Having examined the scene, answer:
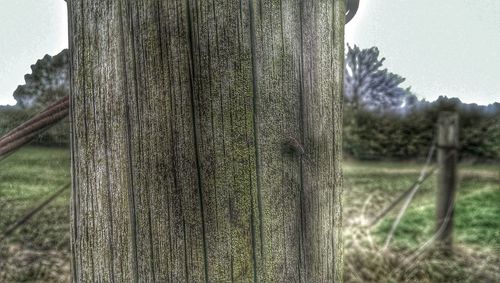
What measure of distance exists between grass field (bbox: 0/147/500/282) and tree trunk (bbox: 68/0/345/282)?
2856 millimetres

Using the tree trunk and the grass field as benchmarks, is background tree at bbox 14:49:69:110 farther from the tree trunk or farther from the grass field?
the tree trunk

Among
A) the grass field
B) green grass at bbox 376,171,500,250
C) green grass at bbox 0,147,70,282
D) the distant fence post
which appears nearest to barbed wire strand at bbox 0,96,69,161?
the grass field

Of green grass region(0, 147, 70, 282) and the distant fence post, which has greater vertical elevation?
the distant fence post

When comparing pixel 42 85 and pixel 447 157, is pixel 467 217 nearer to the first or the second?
pixel 447 157

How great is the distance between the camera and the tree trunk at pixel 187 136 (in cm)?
36

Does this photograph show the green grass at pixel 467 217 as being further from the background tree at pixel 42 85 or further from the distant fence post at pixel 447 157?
the background tree at pixel 42 85

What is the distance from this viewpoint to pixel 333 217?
1.43 feet

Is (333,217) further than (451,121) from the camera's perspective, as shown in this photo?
No

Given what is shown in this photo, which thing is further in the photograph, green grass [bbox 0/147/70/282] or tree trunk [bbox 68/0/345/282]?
green grass [bbox 0/147/70/282]

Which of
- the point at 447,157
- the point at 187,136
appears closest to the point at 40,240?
the point at 447,157

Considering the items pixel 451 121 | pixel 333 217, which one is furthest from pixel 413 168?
pixel 333 217

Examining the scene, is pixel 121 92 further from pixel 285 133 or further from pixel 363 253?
pixel 363 253

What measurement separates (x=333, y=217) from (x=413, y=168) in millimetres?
5154

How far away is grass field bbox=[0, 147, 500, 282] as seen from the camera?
352cm
